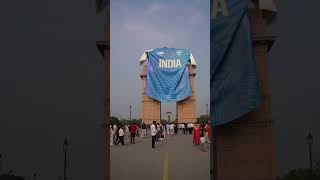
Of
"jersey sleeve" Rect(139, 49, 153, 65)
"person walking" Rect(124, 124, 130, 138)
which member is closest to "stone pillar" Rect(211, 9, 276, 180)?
"jersey sleeve" Rect(139, 49, 153, 65)

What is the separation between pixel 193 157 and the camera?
28.3 ft

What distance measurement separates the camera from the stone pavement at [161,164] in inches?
317

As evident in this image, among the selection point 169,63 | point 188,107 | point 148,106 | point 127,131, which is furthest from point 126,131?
point 169,63

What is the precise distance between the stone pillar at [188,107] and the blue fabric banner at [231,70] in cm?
31

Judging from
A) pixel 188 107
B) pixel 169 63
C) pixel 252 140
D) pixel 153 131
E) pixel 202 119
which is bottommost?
pixel 252 140

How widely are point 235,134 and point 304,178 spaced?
172 cm

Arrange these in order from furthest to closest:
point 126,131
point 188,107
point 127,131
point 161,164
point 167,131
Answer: point 126,131 < point 127,131 < point 167,131 < point 161,164 < point 188,107

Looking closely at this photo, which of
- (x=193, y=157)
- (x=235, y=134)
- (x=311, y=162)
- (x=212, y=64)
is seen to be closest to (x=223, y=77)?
(x=212, y=64)

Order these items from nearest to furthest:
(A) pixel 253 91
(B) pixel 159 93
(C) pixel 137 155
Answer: (A) pixel 253 91 < (B) pixel 159 93 < (C) pixel 137 155

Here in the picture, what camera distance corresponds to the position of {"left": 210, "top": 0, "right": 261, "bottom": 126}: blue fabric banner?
25.4ft

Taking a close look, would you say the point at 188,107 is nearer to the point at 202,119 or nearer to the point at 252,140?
the point at 202,119

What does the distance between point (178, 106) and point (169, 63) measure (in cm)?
77

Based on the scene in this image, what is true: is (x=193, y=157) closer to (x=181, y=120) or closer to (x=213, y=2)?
(x=181, y=120)

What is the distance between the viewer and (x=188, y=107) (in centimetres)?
831
